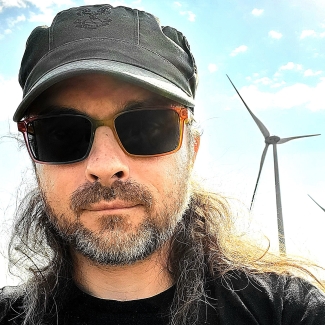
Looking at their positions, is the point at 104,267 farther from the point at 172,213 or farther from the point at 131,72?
the point at 131,72

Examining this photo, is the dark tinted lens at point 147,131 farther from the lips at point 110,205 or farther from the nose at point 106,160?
the lips at point 110,205

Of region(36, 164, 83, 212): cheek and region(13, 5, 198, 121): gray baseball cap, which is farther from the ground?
region(13, 5, 198, 121): gray baseball cap

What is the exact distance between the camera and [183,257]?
365 centimetres

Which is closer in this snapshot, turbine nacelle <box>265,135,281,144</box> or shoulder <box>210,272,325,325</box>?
shoulder <box>210,272,325,325</box>

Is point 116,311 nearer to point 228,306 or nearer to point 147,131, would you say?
point 228,306

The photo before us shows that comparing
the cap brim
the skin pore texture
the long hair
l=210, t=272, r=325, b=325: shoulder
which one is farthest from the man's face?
l=210, t=272, r=325, b=325: shoulder

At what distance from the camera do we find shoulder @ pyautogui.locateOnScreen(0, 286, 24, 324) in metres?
3.34

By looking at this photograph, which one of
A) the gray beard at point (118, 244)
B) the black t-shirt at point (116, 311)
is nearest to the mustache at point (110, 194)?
the gray beard at point (118, 244)

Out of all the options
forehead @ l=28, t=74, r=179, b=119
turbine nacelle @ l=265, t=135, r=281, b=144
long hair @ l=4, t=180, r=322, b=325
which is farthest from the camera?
turbine nacelle @ l=265, t=135, r=281, b=144

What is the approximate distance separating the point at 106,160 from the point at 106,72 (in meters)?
0.61

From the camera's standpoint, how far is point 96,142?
10.4 feet

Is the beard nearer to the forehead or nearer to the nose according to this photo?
the nose

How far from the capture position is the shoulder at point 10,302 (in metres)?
3.34

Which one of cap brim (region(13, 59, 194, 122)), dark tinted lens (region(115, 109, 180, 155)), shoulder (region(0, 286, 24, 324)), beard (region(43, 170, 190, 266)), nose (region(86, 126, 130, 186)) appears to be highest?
cap brim (region(13, 59, 194, 122))
